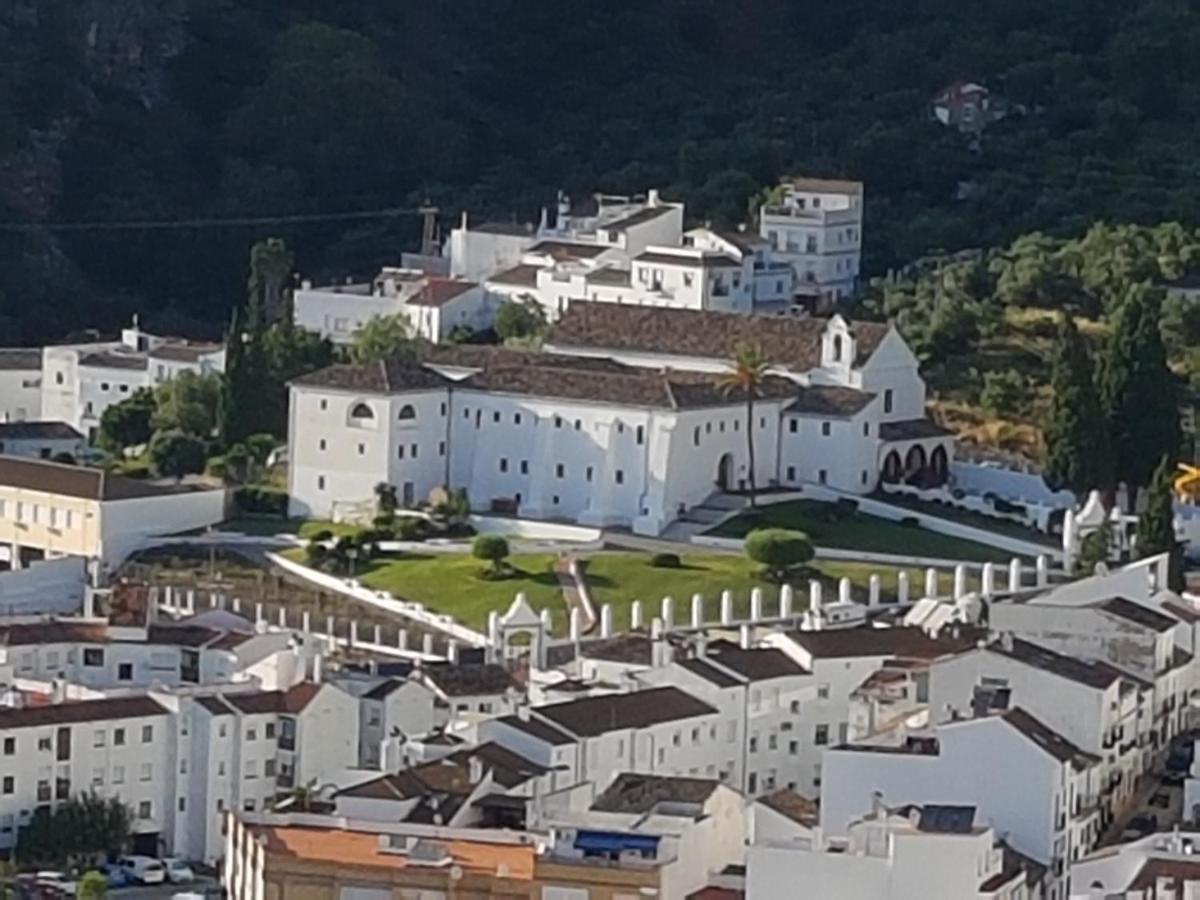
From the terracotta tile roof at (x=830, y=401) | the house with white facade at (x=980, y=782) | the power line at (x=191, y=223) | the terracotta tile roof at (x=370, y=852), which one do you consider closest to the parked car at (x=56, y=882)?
the terracotta tile roof at (x=370, y=852)

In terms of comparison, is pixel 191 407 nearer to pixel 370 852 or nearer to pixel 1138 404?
pixel 1138 404

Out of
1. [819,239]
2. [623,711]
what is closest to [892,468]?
[819,239]

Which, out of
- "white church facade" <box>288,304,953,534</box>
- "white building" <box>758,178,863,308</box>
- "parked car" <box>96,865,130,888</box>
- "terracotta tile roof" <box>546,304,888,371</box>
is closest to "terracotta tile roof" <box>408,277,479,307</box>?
"terracotta tile roof" <box>546,304,888,371</box>

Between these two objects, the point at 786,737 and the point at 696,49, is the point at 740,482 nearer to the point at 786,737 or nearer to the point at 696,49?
the point at 786,737

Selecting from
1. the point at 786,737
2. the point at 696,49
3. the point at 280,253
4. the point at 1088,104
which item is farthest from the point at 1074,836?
the point at 696,49

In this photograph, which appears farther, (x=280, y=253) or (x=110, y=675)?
(x=280, y=253)

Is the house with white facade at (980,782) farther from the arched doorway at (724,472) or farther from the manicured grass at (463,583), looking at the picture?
the arched doorway at (724,472)
